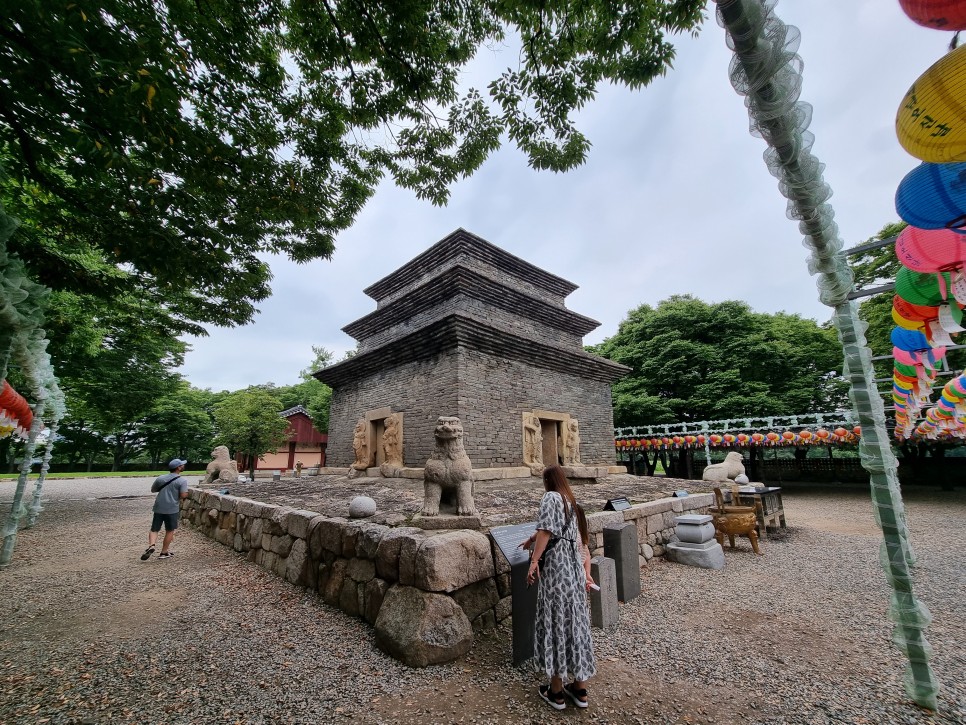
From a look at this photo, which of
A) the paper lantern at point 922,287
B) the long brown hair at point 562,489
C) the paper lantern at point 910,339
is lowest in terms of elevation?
the long brown hair at point 562,489

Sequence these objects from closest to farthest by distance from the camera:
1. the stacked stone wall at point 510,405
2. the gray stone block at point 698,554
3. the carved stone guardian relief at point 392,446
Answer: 1. the gray stone block at point 698,554
2. the stacked stone wall at point 510,405
3. the carved stone guardian relief at point 392,446

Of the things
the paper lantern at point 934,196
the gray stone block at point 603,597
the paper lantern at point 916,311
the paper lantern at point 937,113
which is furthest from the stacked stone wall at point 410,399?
the paper lantern at point 937,113

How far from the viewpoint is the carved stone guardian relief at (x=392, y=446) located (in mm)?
9617

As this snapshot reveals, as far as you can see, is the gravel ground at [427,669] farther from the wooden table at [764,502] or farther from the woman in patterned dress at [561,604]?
the wooden table at [764,502]

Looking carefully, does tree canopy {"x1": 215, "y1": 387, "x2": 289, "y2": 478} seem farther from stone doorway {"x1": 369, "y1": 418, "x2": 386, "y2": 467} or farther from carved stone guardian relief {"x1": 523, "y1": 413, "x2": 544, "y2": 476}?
carved stone guardian relief {"x1": 523, "y1": 413, "x2": 544, "y2": 476}

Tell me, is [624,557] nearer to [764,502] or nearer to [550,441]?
[764,502]

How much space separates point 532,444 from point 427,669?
23.8ft

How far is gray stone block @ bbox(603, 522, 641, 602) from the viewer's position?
456cm

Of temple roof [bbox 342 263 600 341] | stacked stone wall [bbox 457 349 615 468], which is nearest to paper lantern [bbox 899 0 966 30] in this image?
stacked stone wall [bbox 457 349 615 468]

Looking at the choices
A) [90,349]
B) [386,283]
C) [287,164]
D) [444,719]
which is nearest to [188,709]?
[444,719]

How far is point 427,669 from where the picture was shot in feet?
9.98

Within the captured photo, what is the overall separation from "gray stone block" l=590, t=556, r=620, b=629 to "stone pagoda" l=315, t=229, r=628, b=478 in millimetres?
4858

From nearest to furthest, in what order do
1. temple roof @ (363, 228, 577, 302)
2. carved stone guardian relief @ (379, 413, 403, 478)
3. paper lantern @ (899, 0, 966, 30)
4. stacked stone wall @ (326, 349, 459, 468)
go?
paper lantern @ (899, 0, 966, 30)
stacked stone wall @ (326, 349, 459, 468)
carved stone guardian relief @ (379, 413, 403, 478)
temple roof @ (363, 228, 577, 302)

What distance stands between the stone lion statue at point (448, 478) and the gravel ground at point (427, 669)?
1.23 m
